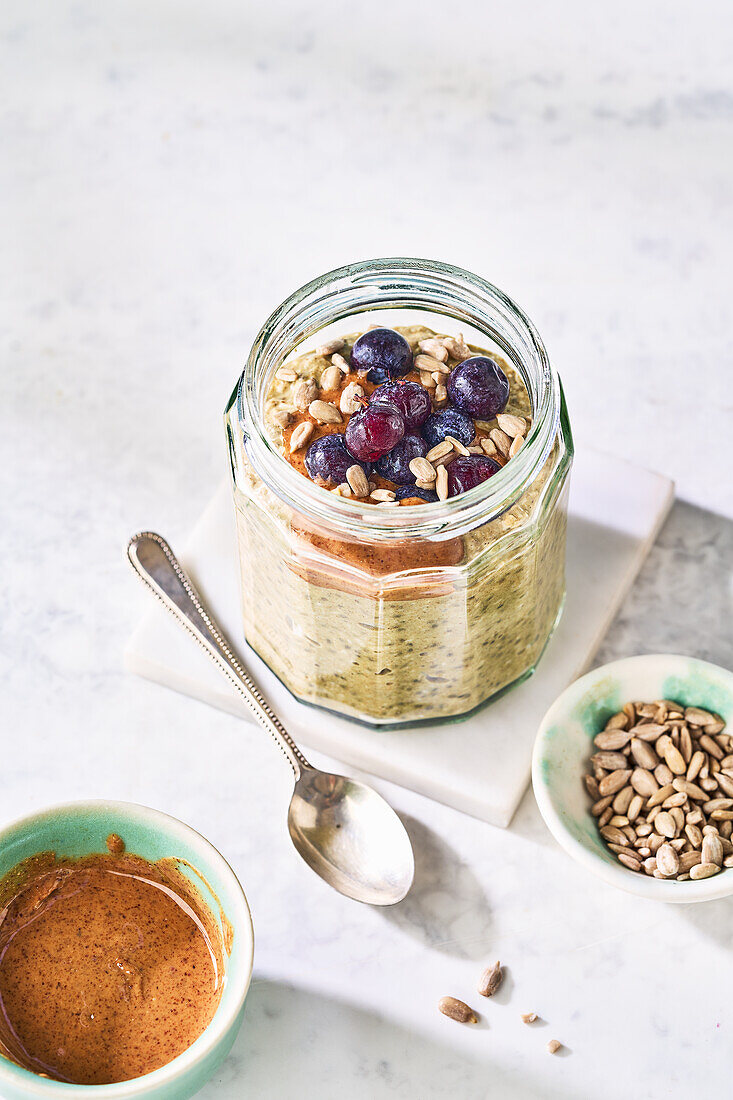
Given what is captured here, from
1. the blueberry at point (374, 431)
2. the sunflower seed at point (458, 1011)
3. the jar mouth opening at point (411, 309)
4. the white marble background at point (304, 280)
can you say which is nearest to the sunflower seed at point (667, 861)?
the white marble background at point (304, 280)

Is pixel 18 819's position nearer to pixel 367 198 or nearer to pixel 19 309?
pixel 19 309

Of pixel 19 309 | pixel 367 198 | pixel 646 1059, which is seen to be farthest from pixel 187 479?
pixel 646 1059

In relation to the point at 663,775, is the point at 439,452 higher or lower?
higher

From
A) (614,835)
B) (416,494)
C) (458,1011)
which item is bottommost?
(458,1011)

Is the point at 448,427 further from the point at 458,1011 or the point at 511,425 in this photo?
the point at 458,1011

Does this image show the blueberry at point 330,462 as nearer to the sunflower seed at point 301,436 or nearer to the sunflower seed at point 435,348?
the sunflower seed at point 301,436

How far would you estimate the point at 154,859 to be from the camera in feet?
4.57

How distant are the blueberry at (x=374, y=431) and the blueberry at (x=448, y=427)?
5 cm

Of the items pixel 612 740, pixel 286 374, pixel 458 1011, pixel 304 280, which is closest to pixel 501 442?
pixel 286 374

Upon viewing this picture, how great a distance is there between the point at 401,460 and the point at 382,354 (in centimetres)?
13

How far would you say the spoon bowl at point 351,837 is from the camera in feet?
4.93

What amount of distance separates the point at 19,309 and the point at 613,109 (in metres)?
0.93

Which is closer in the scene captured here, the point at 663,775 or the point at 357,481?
the point at 357,481

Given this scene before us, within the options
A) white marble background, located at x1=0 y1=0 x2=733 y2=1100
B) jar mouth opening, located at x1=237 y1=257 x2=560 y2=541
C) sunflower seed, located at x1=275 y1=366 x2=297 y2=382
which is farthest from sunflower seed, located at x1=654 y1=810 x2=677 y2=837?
sunflower seed, located at x1=275 y1=366 x2=297 y2=382
